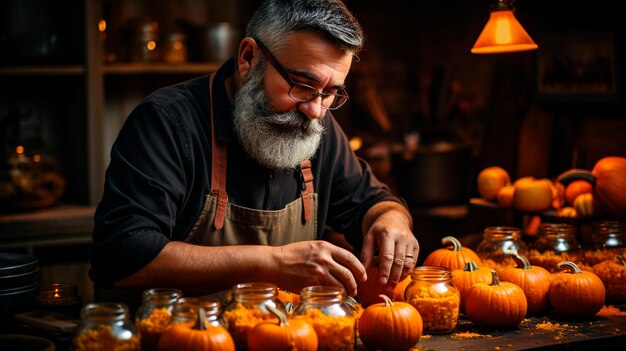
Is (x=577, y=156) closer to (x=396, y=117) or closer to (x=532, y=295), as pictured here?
(x=532, y=295)

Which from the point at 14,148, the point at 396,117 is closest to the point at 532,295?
the point at 14,148

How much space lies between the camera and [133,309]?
2.88 meters

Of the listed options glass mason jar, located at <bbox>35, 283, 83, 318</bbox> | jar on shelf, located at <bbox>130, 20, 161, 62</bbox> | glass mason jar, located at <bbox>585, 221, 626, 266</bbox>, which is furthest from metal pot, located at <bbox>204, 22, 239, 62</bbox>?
glass mason jar, located at <bbox>35, 283, 83, 318</bbox>

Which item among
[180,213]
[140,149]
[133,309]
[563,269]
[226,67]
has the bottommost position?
[133,309]

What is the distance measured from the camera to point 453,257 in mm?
2701

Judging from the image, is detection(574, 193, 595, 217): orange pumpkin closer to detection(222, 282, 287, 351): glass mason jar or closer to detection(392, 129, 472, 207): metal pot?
detection(222, 282, 287, 351): glass mason jar

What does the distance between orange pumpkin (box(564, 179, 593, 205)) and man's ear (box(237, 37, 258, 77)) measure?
179 cm

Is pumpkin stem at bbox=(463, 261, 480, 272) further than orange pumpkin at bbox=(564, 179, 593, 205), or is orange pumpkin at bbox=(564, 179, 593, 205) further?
orange pumpkin at bbox=(564, 179, 593, 205)

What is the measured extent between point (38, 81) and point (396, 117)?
3.16m

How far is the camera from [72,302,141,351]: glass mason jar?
1.77 meters

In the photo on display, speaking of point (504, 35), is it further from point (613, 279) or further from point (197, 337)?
point (197, 337)

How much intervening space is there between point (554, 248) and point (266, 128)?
1.12m

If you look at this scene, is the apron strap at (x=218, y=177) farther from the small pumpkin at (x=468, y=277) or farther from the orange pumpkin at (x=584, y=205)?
the orange pumpkin at (x=584, y=205)

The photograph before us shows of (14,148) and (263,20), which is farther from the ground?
(263,20)
